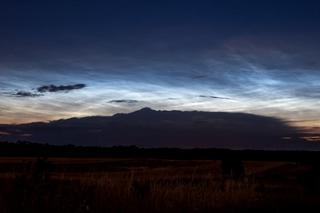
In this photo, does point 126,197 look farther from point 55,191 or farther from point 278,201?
point 278,201

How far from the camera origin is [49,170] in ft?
47.2

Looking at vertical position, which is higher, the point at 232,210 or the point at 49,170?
the point at 49,170

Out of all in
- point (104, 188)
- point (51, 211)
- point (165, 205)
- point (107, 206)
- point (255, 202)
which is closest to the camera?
point (51, 211)

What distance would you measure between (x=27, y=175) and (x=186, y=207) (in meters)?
3.60

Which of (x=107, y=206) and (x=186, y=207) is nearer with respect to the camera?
(x=107, y=206)

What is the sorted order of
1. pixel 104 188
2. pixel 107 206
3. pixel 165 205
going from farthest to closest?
pixel 104 188
pixel 165 205
pixel 107 206

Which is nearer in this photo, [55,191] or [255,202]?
[55,191]

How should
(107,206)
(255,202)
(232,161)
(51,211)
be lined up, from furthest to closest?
(232,161) < (255,202) < (107,206) < (51,211)

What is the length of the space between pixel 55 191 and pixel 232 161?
68.4ft

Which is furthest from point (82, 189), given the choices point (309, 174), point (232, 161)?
point (232, 161)

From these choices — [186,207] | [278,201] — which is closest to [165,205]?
[186,207]

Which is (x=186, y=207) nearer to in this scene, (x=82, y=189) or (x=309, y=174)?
(x=82, y=189)

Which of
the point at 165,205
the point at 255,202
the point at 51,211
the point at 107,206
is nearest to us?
the point at 51,211

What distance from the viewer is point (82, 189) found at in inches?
563
